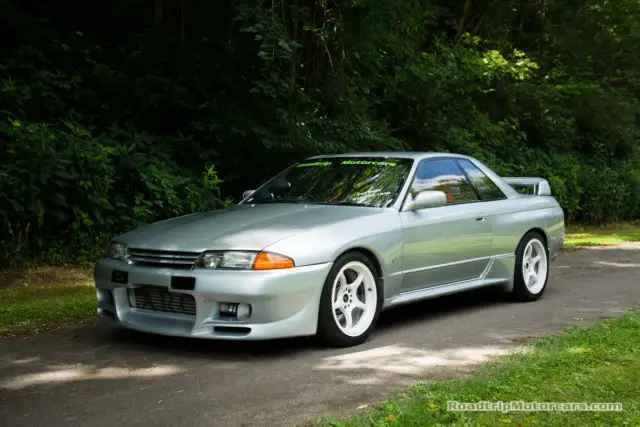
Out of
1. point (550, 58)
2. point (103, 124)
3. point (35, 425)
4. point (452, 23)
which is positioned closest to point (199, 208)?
point (103, 124)

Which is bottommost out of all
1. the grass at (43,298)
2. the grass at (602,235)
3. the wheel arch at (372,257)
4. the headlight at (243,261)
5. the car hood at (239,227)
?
the grass at (602,235)

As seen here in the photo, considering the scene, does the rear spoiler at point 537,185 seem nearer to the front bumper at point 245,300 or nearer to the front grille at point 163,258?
the front bumper at point 245,300

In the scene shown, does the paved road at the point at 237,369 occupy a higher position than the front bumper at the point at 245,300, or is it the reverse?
the front bumper at the point at 245,300

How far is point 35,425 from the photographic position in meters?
4.35

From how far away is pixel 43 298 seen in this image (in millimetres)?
8859

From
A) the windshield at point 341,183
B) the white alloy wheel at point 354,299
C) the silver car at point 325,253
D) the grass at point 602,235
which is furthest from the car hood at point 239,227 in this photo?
the grass at point 602,235

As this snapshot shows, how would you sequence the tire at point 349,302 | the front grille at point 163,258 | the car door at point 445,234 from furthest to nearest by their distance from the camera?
the car door at point 445,234, the tire at point 349,302, the front grille at point 163,258

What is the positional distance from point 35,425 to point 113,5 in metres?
10.6

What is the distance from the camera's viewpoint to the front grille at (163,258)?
5.97 metres

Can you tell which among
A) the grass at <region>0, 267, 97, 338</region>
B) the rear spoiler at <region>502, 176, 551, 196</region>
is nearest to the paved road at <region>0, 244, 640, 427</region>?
the grass at <region>0, 267, 97, 338</region>

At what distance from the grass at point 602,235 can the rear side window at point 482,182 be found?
705 centimetres

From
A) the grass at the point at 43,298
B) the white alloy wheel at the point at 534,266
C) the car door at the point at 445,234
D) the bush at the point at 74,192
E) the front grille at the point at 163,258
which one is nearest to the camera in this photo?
the front grille at the point at 163,258

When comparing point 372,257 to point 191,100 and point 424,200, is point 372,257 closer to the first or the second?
point 424,200

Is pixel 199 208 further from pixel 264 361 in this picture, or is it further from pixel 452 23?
pixel 452 23
